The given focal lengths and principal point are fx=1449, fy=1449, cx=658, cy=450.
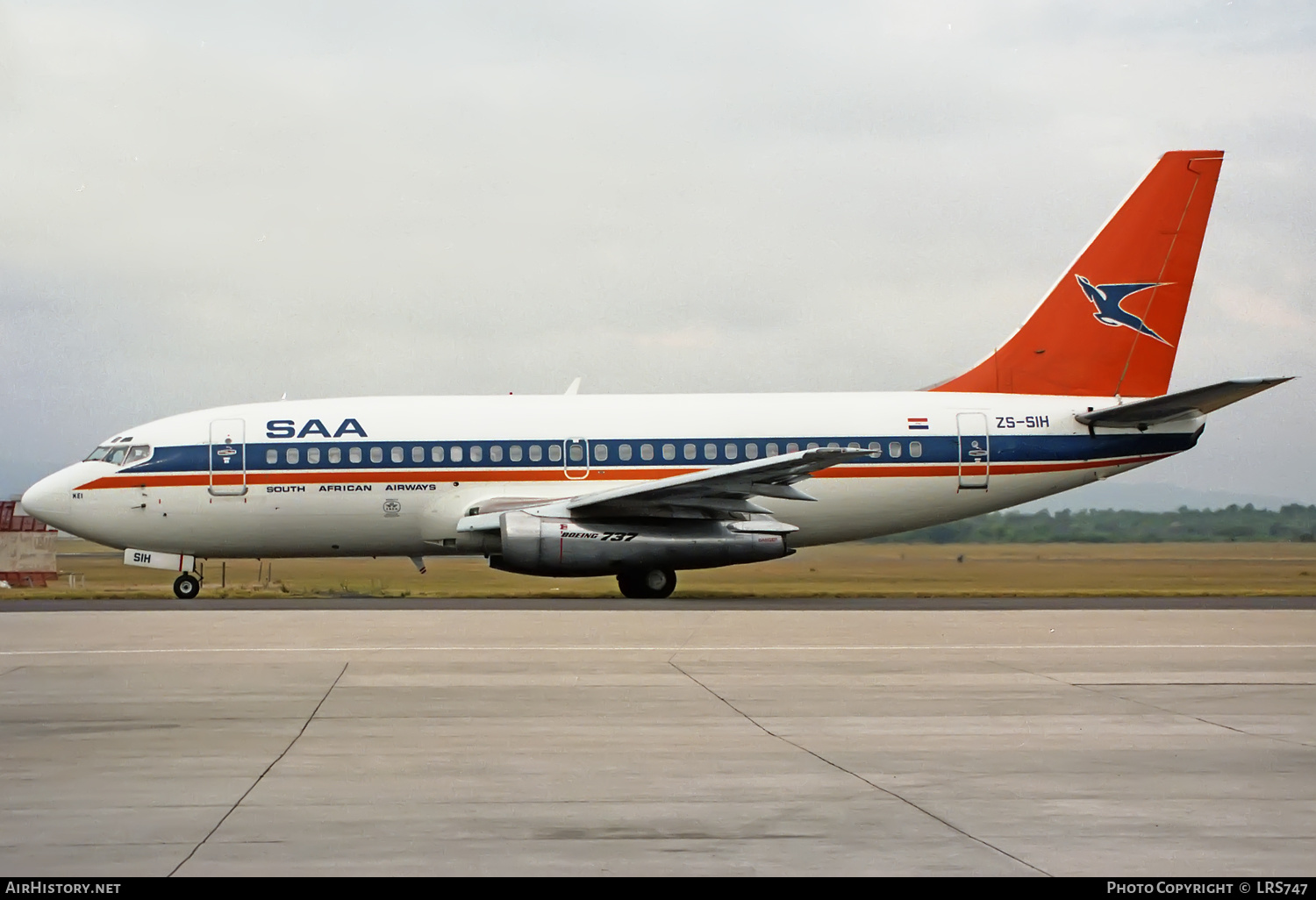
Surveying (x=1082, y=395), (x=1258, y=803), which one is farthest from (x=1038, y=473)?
(x=1258, y=803)

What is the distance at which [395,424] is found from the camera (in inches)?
1022

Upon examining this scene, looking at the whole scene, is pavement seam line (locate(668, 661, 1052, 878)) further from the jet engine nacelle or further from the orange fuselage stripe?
the orange fuselage stripe

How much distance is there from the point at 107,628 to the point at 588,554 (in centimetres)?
852

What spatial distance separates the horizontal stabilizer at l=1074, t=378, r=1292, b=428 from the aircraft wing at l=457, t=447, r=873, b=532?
207 inches

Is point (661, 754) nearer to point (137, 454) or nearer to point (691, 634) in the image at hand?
point (691, 634)

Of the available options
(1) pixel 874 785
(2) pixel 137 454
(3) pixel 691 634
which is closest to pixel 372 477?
(2) pixel 137 454

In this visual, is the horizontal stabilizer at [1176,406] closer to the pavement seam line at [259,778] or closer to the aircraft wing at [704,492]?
the aircraft wing at [704,492]

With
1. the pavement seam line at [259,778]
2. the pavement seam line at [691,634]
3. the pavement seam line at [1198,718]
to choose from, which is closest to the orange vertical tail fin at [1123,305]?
the pavement seam line at [691,634]

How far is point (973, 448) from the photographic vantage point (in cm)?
2611

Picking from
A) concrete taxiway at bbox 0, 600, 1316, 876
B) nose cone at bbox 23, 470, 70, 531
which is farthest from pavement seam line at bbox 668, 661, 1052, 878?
nose cone at bbox 23, 470, 70, 531

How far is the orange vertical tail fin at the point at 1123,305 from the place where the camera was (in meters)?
27.3

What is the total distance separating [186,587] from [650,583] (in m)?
8.28

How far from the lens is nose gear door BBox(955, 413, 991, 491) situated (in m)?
26.1

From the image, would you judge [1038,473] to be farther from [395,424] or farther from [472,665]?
[472,665]
